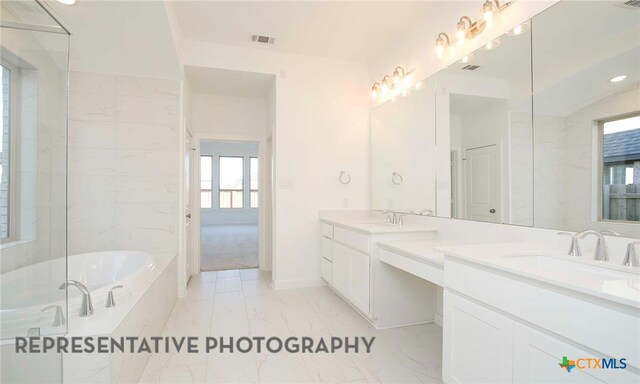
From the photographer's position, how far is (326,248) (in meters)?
3.45

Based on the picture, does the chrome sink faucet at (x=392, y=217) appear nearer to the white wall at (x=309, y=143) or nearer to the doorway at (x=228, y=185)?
the white wall at (x=309, y=143)

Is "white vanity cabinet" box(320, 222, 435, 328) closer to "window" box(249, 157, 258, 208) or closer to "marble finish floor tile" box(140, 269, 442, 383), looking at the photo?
"marble finish floor tile" box(140, 269, 442, 383)

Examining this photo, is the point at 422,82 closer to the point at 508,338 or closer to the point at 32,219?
the point at 508,338

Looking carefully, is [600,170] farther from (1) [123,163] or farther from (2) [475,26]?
(1) [123,163]

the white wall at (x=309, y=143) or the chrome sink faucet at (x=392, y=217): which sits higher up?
the white wall at (x=309, y=143)

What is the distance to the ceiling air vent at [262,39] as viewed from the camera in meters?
3.21

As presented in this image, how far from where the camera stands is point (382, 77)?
3.53 metres

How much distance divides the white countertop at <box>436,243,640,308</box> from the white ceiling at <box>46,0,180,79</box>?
2456 mm

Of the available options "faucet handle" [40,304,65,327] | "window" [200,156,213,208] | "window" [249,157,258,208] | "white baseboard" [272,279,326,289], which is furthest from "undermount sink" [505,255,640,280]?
"window" [200,156,213,208]

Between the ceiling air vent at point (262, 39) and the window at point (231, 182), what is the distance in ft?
24.1

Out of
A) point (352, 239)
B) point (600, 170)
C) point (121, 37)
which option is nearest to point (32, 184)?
point (121, 37)

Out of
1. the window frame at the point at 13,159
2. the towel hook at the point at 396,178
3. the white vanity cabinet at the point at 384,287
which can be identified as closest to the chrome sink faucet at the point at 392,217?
the towel hook at the point at 396,178

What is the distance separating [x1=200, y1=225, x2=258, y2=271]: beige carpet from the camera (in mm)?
4716

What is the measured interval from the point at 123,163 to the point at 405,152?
2857 millimetres
